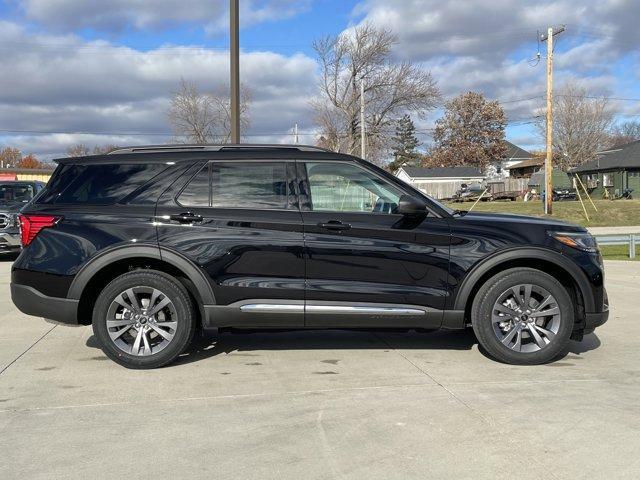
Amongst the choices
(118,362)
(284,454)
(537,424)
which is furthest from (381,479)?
(118,362)

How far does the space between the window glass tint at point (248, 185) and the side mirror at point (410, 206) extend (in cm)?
101

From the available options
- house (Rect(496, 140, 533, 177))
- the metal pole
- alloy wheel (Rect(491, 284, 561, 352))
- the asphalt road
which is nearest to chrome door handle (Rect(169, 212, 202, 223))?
the asphalt road

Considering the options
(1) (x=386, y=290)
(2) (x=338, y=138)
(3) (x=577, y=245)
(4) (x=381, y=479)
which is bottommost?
(4) (x=381, y=479)

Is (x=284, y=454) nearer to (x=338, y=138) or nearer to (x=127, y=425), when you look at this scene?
(x=127, y=425)

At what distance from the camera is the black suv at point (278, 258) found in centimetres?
509

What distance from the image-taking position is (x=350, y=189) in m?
5.29

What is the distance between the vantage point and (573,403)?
4.36 meters

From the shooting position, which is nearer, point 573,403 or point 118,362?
point 573,403

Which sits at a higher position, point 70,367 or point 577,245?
point 577,245

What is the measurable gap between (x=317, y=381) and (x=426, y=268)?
4.39ft

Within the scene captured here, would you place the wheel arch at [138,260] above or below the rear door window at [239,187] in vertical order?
below

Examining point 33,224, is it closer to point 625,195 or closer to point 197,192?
point 197,192

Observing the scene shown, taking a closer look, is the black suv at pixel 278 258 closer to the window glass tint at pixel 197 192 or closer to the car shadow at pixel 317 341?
the window glass tint at pixel 197 192

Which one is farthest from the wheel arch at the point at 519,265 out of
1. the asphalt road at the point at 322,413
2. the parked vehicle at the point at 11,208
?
the parked vehicle at the point at 11,208
